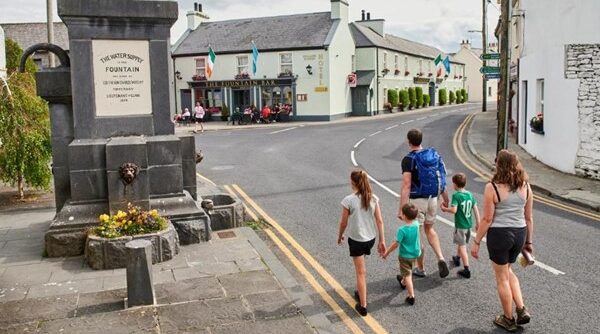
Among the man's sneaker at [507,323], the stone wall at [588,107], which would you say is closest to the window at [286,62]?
the stone wall at [588,107]

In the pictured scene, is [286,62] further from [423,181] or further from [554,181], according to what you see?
[423,181]

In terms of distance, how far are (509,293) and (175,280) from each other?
13.7ft

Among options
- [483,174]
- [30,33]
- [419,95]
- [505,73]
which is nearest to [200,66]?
[30,33]

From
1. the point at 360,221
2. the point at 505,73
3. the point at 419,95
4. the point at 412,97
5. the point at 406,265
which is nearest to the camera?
the point at 360,221

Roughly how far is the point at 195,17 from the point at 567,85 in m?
40.0

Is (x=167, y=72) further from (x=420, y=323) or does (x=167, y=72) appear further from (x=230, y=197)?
(x=420, y=323)

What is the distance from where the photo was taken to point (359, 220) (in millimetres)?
6758

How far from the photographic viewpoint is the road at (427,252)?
650 centimetres

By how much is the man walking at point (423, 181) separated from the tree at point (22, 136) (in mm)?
9058

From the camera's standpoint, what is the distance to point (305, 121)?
43562 millimetres

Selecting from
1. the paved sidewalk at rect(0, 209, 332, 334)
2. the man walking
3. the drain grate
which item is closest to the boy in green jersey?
the man walking

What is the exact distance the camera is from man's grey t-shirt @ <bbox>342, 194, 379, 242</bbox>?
674 cm

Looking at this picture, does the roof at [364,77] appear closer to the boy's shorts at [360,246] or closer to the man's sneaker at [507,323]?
the boy's shorts at [360,246]

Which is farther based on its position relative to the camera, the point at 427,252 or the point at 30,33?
the point at 30,33
